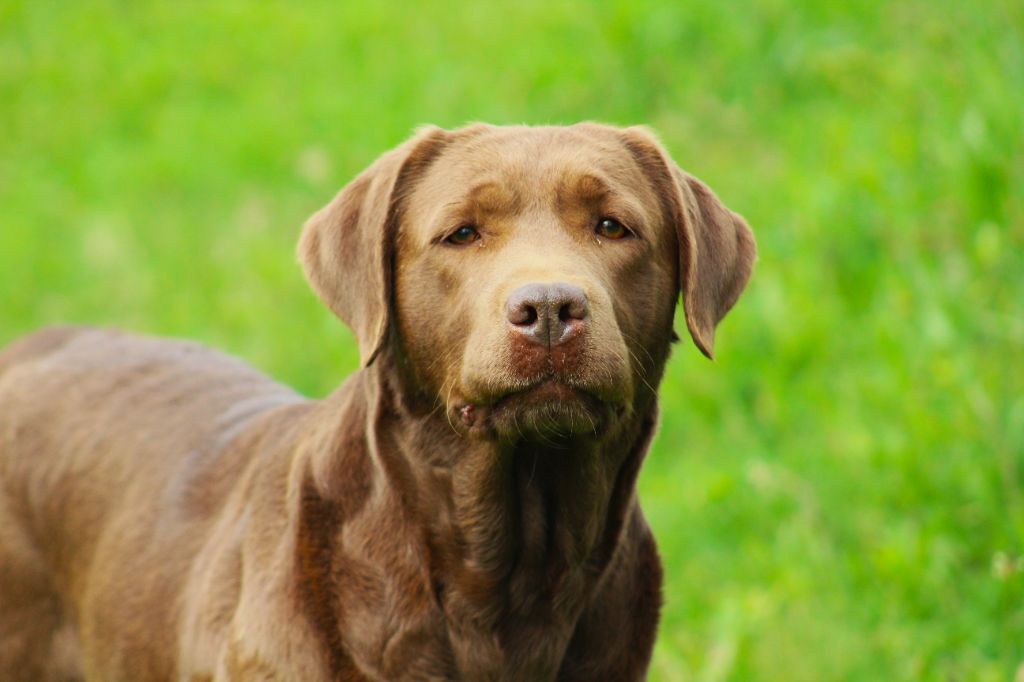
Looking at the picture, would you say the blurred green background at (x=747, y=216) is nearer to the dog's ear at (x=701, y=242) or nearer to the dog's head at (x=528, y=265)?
the dog's ear at (x=701, y=242)

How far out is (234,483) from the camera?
15.0 ft

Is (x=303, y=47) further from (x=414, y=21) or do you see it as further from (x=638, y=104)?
(x=638, y=104)

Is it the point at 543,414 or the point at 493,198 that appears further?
the point at 493,198

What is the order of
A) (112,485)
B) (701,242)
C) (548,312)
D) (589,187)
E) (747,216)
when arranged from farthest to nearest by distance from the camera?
1. (747,216)
2. (112,485)
3. (701,242)
4. (589,187)
5. (548,312)

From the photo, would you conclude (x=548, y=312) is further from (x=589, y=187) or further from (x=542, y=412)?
(x=589, y=187)

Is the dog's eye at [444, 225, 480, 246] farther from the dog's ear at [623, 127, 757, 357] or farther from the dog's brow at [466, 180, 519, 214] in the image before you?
the dog's ear at [623, 127, 757, 357]

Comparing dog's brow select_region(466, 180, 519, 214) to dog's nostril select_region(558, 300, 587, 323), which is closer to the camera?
dog's nostril select_region(558, 300, 587, 323)

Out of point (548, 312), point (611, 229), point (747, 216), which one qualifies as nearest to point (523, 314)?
point (548, 312)

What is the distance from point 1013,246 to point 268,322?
437cm

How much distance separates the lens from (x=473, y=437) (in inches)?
153

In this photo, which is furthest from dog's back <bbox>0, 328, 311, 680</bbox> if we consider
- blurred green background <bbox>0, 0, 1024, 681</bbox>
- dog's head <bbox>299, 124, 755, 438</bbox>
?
blurred green background <bbox>0, 0, 1024, 681</bbox>

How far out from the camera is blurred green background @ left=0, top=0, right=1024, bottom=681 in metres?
6.16

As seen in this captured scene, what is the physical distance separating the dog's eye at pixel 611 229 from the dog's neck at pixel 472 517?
446 mm

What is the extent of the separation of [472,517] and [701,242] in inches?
38.0
